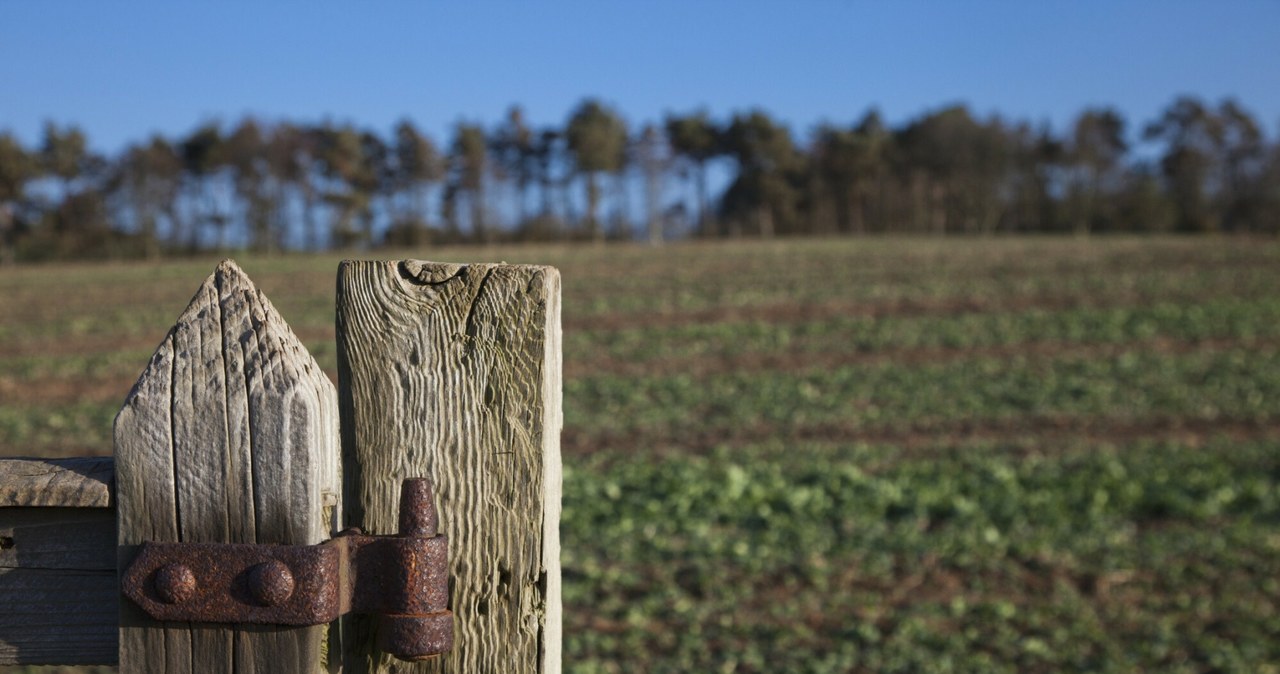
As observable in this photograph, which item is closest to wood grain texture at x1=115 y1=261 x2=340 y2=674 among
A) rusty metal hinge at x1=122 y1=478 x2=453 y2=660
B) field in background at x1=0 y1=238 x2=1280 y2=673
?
rusty metal hinge at x1=122 y1=478 x2=453 y2=660

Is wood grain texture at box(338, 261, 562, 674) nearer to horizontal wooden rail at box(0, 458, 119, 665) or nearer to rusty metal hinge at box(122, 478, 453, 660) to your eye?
rusty metal hinge at box(122, 478, 453, 660)

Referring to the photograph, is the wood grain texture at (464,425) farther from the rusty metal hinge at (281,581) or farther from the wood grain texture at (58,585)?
the wood grain texture at (58,585)

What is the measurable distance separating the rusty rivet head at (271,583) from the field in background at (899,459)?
4.95 meters

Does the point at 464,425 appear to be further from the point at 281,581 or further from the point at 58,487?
the point at 58,487

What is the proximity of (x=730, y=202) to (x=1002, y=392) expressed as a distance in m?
57.3

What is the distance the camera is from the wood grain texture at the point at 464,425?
1.09 m

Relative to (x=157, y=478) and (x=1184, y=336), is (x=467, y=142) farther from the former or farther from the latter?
(x=157, y=478)

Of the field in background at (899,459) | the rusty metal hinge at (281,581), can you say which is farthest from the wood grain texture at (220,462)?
the field in background at (899,459)

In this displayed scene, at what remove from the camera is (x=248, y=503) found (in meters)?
1.03

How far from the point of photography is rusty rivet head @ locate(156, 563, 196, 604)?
39.3 inches

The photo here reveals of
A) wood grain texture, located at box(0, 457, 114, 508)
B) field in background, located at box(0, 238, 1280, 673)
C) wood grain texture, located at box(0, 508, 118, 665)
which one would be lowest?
field in background, located at box(0, 238, 1280, 673)

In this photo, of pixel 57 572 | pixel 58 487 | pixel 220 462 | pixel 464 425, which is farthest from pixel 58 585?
pixel 464 425

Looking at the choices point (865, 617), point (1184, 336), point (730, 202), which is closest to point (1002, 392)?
point (1184, 336)

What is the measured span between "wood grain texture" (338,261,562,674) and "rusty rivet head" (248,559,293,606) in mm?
114
